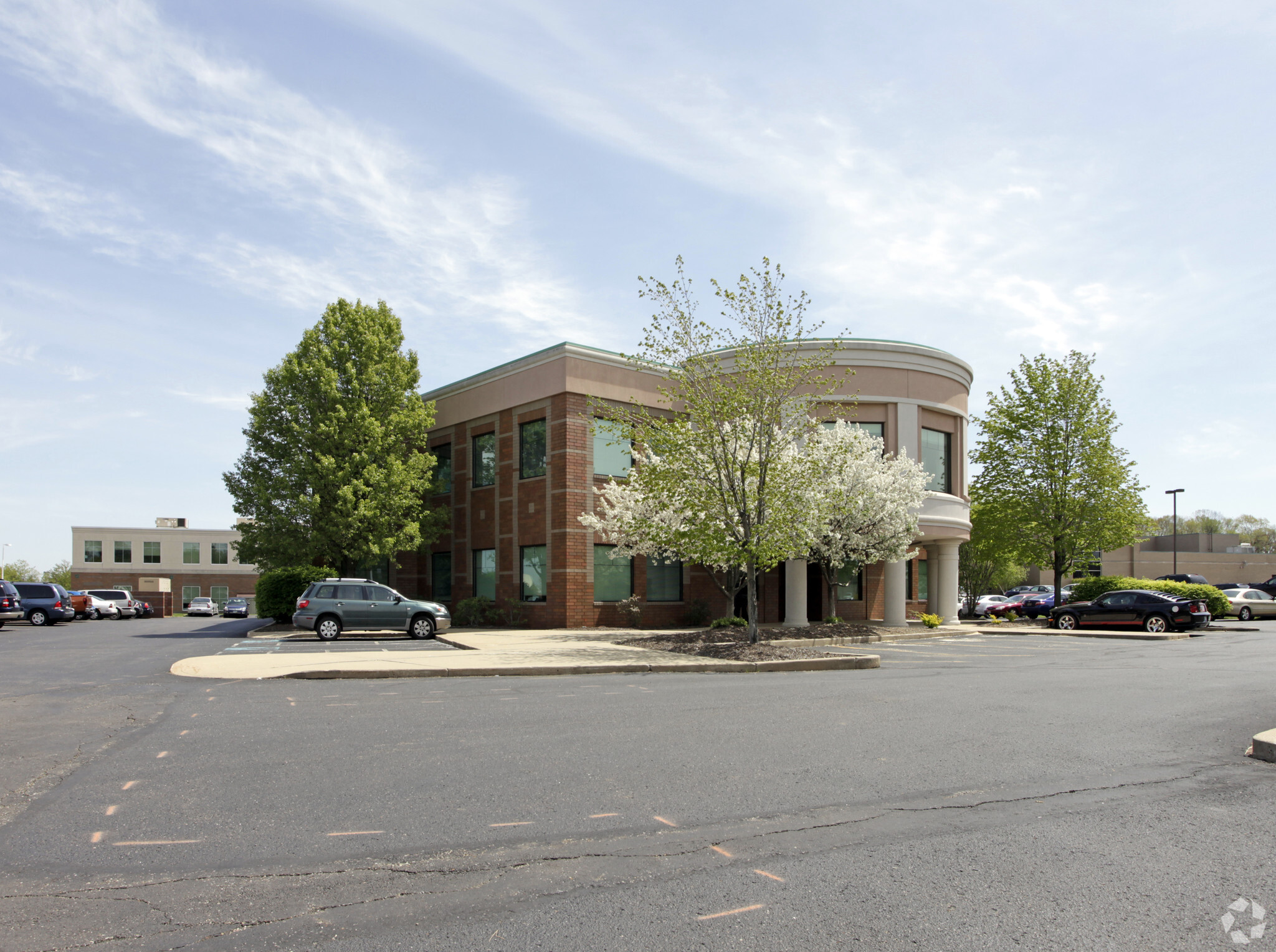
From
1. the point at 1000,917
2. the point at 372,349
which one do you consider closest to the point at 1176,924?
the point at 1000,917

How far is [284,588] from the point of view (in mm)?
31797

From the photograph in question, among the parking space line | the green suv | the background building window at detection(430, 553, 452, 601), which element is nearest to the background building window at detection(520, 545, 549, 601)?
the green suv

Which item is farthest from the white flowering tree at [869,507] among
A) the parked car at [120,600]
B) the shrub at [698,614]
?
the parked car at [120,600]

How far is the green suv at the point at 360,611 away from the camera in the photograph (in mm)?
24203

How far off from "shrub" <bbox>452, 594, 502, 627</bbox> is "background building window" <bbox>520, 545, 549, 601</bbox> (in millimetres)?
1254

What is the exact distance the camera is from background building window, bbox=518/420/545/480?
31625mm

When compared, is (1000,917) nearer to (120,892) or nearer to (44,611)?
(120,892)

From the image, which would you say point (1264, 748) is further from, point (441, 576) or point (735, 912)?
point (441, 576)

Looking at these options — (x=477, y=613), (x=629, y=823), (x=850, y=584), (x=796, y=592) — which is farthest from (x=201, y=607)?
(x=629, y=823)

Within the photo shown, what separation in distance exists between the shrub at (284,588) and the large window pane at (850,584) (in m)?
18.7

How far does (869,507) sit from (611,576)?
8.87m

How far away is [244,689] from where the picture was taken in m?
13.2

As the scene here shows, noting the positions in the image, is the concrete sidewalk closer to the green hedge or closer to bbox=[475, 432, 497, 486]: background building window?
bbox=[475, 432, 497, 486]: background building window
